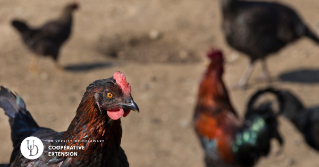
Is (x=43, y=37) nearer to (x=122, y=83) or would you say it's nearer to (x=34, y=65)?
(x=34, y=65)

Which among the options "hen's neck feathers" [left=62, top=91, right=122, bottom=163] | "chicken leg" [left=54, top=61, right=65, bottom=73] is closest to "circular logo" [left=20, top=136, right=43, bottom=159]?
"hen's neck feathers" [left=62, top=91, right=122, bottom=163]

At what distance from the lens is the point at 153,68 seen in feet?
25.8

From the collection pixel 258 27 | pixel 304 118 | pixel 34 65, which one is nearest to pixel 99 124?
pixel 304 118

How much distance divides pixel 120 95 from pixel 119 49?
6.22 meters

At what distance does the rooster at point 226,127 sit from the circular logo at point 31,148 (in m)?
2.58

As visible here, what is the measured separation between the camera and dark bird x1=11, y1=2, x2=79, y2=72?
722 cm

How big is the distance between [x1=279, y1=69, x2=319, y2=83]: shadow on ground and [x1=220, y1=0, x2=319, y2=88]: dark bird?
84 cm

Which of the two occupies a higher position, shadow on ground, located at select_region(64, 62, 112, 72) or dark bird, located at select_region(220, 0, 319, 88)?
shadow on ground, located at select_region(64, 62, 112, 72)

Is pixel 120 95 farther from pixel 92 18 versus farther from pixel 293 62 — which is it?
pixel 92 18

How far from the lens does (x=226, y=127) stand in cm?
A: 481

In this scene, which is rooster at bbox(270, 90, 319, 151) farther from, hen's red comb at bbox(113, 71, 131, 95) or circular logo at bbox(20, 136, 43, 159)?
circular logo at bbox(20, 136, 43, 159)

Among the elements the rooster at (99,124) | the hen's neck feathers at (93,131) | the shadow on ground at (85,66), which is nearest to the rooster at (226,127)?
the rooster at (99,124)

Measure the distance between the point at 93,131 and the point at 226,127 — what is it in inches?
105

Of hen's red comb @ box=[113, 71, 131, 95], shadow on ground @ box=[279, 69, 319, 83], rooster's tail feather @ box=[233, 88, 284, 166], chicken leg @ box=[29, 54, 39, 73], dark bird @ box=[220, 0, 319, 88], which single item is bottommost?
rooster's tail feather @ box=[233, 88, 284, 166]
